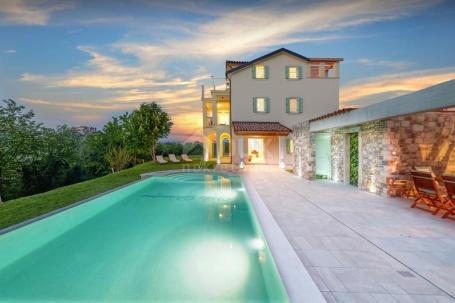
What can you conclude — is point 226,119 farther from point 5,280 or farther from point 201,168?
point 5,280

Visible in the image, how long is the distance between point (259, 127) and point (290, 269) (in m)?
17.0

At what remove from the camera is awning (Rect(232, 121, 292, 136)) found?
61.0 feet

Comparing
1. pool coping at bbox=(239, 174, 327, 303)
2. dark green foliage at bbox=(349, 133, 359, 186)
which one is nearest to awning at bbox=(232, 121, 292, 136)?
dark green foliage at bbox=(349, 133, 359, 186)

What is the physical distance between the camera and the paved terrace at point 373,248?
276 cm

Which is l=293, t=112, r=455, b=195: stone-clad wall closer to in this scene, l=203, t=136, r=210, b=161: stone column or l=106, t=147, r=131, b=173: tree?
l=203, t=136, r=210, b=161: stone column

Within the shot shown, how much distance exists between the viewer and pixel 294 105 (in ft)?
70.4

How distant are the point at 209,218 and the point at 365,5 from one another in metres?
12.8

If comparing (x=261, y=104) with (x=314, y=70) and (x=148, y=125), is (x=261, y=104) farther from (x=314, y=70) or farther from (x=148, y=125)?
(x=148, y=125)

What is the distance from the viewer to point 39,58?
69.5ft

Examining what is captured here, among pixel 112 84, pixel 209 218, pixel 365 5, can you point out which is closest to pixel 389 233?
pixel 209 218

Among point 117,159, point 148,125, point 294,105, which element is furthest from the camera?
point 148,125

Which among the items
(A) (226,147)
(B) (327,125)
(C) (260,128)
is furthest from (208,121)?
(B) (327,125)

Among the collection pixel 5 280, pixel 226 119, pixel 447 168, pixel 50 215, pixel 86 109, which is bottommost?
pixel 5 280

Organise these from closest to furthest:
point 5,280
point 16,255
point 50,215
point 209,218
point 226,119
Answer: point 5,280
point 16,255
point 50,215
point 209,218
point 226,119
